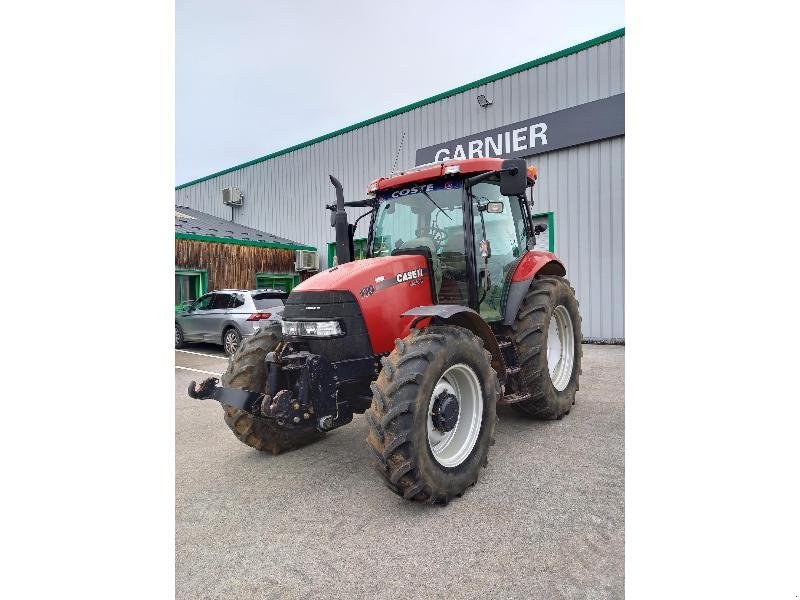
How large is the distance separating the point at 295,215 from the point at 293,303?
38.6 ft

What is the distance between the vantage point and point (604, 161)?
8.51 m

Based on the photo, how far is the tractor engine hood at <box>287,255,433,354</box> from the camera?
9.52ft

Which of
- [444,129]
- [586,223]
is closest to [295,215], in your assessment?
[444,129]

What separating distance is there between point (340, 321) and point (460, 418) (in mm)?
1009

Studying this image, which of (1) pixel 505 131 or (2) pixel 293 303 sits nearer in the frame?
(2) pixel 293 303

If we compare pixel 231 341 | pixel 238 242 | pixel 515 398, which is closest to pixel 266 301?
pixel 231 341

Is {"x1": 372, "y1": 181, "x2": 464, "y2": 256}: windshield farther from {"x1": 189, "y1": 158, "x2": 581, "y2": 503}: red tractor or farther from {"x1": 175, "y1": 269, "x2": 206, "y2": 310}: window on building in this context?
{"x1": 175, "y1": 269, "x2": 206, "y2": 310}: window on building

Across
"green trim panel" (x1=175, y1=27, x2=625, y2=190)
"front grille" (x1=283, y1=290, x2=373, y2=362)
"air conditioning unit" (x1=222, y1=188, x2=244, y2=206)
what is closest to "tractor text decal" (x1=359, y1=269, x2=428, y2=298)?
"front grille" (x1=283, y1=290, x2=373, y2=362)

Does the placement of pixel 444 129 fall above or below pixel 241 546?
above

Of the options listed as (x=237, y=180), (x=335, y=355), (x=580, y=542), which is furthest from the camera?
(x=237, y=180)

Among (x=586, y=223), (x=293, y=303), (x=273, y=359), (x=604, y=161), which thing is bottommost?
(x=273, y=359)

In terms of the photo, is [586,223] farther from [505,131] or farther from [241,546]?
[241,546]

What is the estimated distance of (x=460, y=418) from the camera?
295cm

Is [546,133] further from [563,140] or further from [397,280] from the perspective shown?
[397,280]
